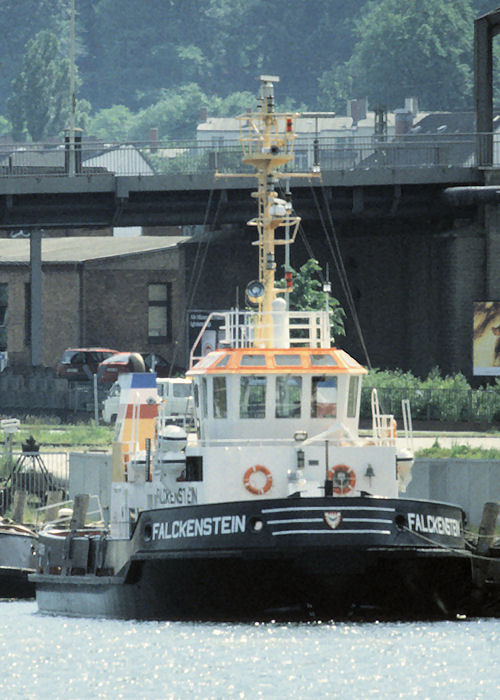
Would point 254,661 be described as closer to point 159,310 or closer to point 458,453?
point 458,453

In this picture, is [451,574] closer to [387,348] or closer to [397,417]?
[397,417]

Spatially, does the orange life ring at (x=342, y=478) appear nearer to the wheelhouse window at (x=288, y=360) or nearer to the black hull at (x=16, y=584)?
the wheelhouse window at (x=288, y=360)

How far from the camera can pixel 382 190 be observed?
2472 inches

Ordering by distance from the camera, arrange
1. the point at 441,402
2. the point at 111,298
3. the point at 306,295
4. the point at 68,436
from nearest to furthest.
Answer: the point at 68,436
the point at 441,402
the point at 306,295
the point at 111,298

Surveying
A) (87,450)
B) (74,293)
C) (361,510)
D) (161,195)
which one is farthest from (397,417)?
(74,293)

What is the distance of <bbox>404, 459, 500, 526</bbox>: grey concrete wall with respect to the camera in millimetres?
41656

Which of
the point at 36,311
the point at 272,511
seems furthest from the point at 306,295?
the point at 272,511

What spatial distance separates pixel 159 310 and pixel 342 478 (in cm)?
4982

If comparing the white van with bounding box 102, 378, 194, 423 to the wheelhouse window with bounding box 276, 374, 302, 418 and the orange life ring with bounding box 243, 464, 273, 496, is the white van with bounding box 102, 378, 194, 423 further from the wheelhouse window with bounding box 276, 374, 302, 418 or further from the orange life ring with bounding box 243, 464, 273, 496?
the orange life ring with bounding box 243, 464, 273, 496

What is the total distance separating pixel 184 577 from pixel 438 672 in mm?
5150

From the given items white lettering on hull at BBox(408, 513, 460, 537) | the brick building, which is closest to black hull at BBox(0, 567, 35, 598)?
white lettering on hull at BBox(408, 513, 460, 537)

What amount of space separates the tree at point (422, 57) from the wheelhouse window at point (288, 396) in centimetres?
15070

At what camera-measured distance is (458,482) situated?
1645 inches

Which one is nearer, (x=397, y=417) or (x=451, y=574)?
(x=451, y=574)
